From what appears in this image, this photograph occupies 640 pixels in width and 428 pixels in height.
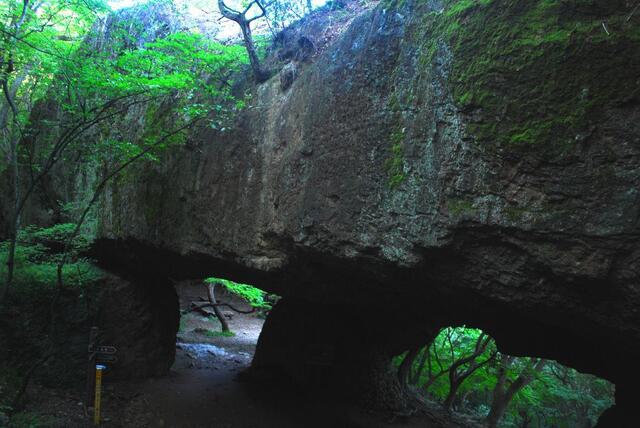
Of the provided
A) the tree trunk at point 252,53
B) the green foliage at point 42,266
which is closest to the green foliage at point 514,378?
the tree trunk at point 252,53

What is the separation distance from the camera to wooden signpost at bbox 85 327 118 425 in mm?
6422

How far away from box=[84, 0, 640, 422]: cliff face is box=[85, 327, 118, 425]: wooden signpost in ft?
7.95

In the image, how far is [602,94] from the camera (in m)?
2.92

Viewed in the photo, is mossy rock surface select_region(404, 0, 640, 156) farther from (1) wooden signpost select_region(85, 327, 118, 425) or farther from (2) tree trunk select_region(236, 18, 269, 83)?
(1) wooden signpost select_region(85, 327, 118, 425)

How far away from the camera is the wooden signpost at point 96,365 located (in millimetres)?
6422

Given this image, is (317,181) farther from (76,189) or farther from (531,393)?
(531,393)

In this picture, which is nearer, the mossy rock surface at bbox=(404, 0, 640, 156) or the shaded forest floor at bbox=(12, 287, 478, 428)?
the mossy rock surface at bbox=(404, 0, 640, 156)

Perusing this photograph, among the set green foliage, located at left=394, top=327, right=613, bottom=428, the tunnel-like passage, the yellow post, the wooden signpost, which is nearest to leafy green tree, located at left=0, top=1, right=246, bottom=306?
the wooden signpost

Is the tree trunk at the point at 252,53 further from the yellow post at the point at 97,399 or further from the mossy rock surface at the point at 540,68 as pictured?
the yellow post at the point at 97,399

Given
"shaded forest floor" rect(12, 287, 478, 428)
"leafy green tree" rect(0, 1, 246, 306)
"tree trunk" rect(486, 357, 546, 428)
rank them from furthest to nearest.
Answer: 1. "tree trunk" rect(486, 357, 546, 428)
2. "shaded forest floor" rect(12, 287, 478, 428)
3. "leafy green tree" rect(0, 1, 246, 306)

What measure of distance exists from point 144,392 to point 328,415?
11.3 ft

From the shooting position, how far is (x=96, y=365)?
21.2 feet

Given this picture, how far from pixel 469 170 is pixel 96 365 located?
5.84m

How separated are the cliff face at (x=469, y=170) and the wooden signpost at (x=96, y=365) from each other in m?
2.42
